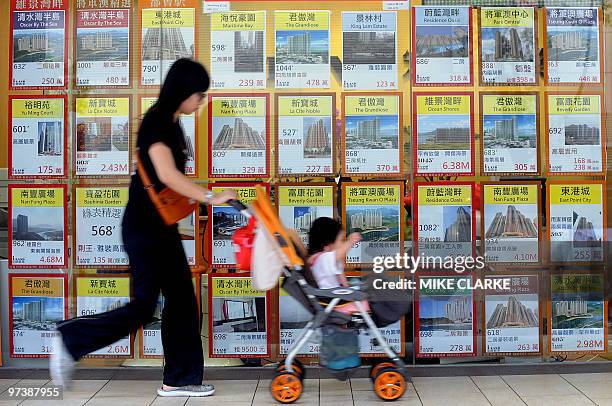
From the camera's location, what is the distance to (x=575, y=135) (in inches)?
208

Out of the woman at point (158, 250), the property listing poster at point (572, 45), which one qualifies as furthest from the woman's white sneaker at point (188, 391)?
the property listing poster at point (572, 45)

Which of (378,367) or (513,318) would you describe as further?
(513,318)

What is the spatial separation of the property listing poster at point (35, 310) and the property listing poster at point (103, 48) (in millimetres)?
1239

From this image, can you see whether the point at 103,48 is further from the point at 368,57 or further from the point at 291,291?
the point at 291,291

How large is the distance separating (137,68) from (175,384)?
192 centimetres

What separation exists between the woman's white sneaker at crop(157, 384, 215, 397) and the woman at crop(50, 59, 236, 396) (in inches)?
7.7

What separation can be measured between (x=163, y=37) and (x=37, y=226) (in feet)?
4.56

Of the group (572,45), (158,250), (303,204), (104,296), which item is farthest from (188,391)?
(572,45)

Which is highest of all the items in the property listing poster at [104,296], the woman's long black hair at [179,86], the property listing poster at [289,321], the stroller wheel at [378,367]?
the woman's long black hair at [179,86]

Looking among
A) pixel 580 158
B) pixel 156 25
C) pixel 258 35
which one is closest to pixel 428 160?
pixel 580 158

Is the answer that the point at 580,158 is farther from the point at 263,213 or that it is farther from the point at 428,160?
the point at 263,213

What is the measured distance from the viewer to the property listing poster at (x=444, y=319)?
529cm

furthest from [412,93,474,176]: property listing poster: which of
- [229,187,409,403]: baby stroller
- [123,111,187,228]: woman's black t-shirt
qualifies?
[123,111,187,228]: woman's black t-shirt

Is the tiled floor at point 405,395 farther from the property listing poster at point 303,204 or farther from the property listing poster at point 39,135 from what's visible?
the property listing poster at point 39,135
